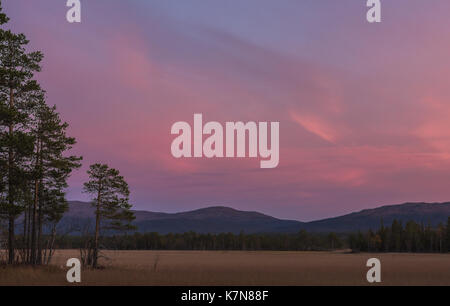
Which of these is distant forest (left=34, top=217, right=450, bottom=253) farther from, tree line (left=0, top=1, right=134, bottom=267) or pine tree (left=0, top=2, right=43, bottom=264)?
pine tree (left=0, top=2, right=43, bottom=264)

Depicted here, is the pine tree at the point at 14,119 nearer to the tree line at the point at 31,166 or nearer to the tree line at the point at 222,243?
the tree line at the point at 31,166

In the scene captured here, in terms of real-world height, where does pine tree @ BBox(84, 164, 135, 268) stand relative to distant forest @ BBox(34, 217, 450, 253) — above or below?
above

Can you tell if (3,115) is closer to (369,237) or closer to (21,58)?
(21,58)

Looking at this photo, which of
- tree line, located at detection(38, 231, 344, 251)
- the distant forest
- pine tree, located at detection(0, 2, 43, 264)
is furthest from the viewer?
tree line, located at detection(38, 231, 344, 251)

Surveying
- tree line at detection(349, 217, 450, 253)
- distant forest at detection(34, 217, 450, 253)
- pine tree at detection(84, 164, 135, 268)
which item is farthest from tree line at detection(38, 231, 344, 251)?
pine tree at detection(84, 164, 135, 268)

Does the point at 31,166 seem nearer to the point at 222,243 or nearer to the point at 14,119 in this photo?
the point at 14,119

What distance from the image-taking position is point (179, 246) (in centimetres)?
18338

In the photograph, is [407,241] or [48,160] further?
[407,241]

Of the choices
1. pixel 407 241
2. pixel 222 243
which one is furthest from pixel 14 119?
pixel 222 243

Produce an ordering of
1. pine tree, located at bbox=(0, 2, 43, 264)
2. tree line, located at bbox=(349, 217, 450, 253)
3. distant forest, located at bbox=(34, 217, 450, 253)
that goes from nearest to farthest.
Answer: pine tree, located at bbox=(0, 2, 43, 264) < tree line, located at bbox=(349, 217, 450, 253) < distant forest, located at bbox=(34, 217, 450, 253)

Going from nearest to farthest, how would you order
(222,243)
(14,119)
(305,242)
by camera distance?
1. (14,119)
2. (222,243)
3. (305,242)

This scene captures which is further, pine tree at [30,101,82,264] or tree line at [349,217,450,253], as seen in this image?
tree line at [349,217,450,253]

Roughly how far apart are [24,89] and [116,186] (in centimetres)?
1517
